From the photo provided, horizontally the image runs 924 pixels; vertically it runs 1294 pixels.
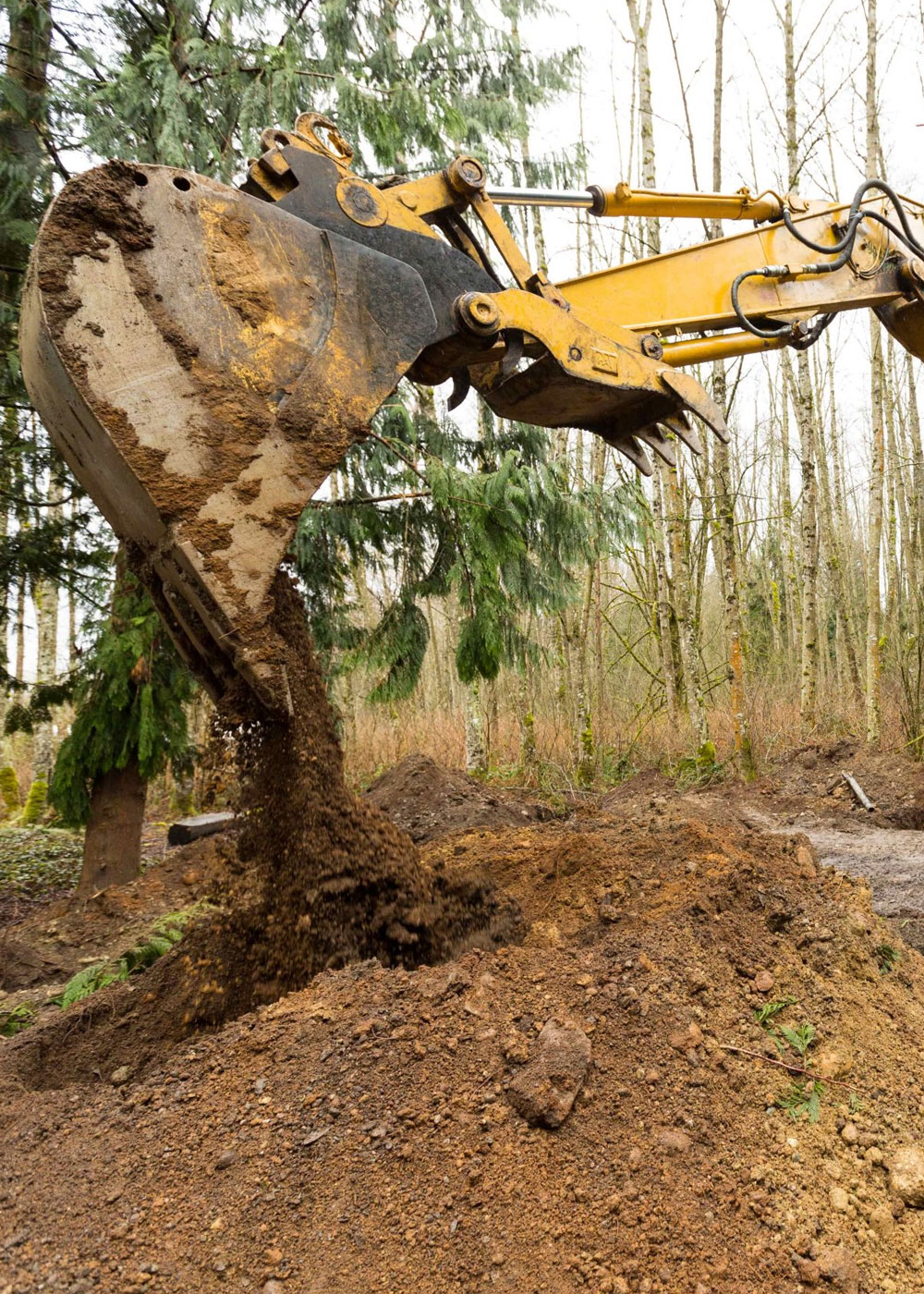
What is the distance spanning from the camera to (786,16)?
1130 centimetres

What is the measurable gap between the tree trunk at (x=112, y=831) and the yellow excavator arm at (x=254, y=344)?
133 inches

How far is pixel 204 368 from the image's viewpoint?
2.43 metres

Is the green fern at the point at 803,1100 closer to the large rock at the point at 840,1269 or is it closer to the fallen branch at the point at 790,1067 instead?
the fallen branch at the point at 790,1067

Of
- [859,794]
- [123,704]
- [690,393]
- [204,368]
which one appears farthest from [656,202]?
[859,794]

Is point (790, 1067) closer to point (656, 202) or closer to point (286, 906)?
point (286, 906)

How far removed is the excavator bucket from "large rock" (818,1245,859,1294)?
6.48 feet

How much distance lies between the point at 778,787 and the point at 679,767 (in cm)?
135

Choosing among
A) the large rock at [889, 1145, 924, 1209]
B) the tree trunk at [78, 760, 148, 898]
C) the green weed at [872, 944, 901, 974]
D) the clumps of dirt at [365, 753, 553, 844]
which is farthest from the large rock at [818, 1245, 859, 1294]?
the tree trunk at [78, 760, 148, 898]

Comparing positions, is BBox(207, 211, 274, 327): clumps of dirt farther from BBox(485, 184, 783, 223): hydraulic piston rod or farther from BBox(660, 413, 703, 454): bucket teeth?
BBox(660, 413, 703, 454): bucket teeth

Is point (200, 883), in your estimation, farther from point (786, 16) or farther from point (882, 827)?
point (786, 16)

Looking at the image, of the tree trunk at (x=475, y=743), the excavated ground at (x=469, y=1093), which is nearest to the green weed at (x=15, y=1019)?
the excavated ground at (x=469, y=1093)

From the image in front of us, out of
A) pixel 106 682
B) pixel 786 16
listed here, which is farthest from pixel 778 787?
pixel 786 16

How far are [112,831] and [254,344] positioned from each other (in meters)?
4.35

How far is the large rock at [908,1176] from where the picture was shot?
88.3 inches
